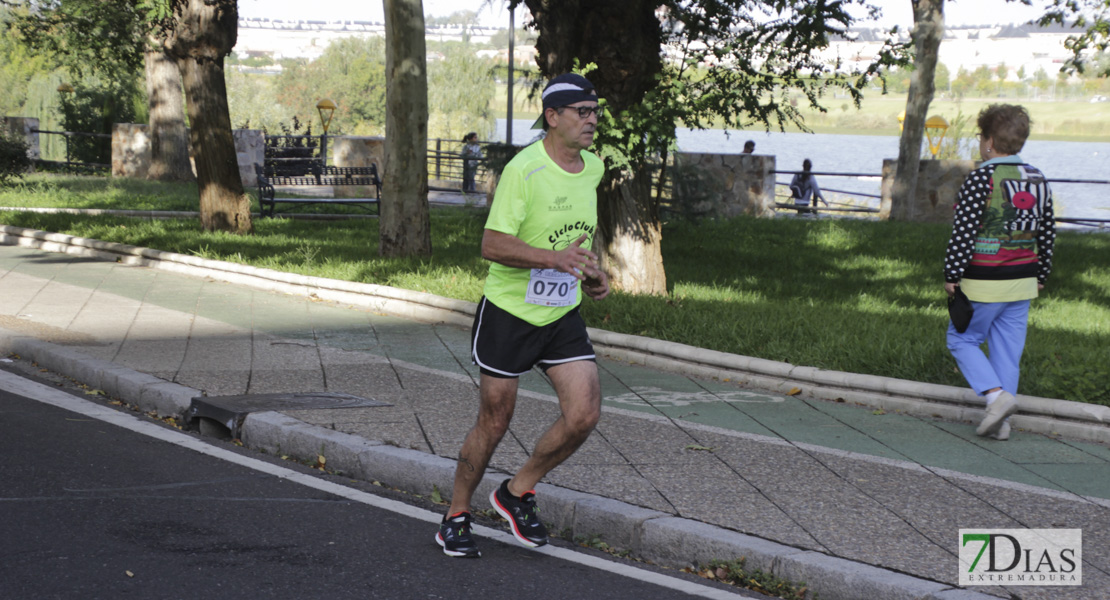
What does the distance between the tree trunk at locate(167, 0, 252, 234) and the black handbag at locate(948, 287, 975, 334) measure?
11394 millimetres

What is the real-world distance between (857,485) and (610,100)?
242 inches

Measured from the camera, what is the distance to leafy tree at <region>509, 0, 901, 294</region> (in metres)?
10.4

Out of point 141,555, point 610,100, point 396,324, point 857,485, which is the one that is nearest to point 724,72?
point 610,100

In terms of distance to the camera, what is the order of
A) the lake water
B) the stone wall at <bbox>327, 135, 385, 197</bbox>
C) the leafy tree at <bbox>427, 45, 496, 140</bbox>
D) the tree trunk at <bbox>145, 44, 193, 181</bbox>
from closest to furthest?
the stone wall at <bbox>327, 135, 385, 197</bbox> < the tree trunk at <bbox>145, 44, 193, 181</bbox> < the lake water < the leafy tree at <bbox>427, 45, 496, 140</bbox>

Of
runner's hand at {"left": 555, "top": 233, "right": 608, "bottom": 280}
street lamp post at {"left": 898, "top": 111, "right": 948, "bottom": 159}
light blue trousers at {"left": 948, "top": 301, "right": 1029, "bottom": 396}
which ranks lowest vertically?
light blue trousers at {"left": 948, "top": 301, "right": 1029, "bottom": 396}

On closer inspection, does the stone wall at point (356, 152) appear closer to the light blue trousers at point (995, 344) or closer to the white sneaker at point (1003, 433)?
the light blue trousers at point (995, 344)

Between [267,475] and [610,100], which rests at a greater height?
[610,100]

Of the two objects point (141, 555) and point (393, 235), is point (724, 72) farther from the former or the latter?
point (141, 555)

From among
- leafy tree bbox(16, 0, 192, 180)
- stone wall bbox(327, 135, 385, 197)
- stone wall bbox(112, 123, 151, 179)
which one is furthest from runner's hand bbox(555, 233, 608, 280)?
stone wall bbox(112, 123, 151, 179)

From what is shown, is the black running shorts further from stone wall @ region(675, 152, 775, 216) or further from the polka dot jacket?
stone wall @ region(675, 152, 775, 216)

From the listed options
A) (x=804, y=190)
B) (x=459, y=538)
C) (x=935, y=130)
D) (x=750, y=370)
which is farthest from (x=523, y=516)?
(x=935, y=130)

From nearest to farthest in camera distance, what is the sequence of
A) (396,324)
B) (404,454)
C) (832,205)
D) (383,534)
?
(383,534) → (404,454) → (396,324) → (832,205)

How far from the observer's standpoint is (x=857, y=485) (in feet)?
17.8

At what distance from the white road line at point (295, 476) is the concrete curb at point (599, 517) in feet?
0.59
